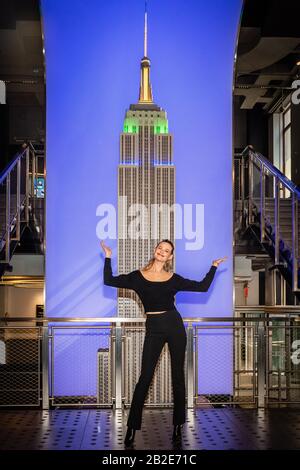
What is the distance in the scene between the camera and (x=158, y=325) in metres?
4.19

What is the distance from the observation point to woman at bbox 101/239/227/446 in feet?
13.7

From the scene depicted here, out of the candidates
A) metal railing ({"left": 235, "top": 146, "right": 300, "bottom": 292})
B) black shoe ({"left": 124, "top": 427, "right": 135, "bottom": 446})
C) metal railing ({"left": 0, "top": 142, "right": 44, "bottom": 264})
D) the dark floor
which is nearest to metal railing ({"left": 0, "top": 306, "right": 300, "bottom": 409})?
the dark floor

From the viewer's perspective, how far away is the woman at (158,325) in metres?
4.17

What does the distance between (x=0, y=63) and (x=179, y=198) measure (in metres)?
6.85

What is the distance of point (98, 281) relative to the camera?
5977 mm

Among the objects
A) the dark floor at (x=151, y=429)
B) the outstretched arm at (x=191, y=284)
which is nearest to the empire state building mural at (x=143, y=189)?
the dark floor at (x=151, y=429)

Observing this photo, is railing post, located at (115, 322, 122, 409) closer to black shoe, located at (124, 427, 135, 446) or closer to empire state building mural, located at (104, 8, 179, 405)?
empire state building mural, located at (104, 8, 179, 405)

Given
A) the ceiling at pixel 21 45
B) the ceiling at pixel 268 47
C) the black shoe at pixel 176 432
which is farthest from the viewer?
the ceiling at pixel 21 45

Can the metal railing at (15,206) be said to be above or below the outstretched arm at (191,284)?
above

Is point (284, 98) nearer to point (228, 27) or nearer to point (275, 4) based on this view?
point (275, 4)

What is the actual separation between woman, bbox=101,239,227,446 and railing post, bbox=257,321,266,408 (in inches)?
57.7

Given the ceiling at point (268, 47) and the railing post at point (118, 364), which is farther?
the ceiling at point (268, 47)

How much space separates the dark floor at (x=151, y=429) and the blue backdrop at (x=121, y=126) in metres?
0.73

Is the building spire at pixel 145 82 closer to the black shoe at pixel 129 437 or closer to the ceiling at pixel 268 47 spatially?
the ceiling at pixel 268 47
